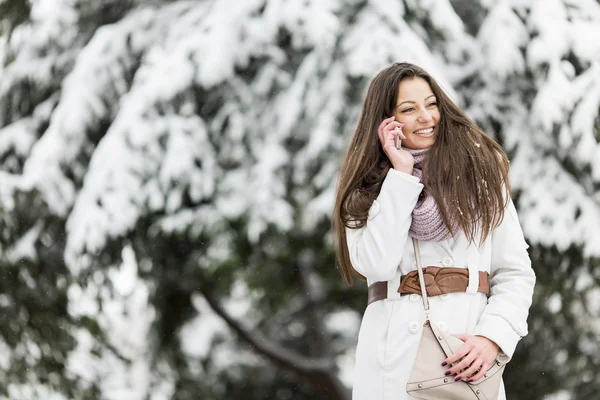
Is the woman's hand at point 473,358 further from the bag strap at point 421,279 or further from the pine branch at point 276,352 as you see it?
the pine branch at point 276,352

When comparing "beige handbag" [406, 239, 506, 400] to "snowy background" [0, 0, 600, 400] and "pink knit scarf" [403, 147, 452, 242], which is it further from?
"snowy background" [0, 0, 600, 400]

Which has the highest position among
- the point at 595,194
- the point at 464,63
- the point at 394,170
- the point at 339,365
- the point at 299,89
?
the point at 394,170

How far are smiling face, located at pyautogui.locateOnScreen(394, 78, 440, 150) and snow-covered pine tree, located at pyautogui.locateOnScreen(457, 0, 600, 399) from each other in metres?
2.16

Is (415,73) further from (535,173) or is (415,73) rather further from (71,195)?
(71,195)

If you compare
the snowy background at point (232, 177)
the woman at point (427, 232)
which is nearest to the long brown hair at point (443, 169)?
the woman at point (427, 232)

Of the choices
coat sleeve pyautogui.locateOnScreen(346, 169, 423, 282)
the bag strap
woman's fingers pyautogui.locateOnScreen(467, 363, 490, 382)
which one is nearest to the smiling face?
coat sleeve pyautogui.locateOnScreen(346, 169, 423, 282)

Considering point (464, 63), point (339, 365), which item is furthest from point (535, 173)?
point (339, 365)

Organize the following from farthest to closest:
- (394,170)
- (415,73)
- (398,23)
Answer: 1. (398,23)
2. (415,73)
3. (394,170)

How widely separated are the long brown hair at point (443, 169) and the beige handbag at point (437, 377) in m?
0.24

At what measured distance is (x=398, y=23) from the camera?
4086 millimetres

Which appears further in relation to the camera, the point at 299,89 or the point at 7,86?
the point at 7,86

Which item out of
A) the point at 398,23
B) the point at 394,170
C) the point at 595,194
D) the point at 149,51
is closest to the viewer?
the point at 394,170

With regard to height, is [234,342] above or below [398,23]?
below

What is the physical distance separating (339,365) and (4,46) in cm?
269
